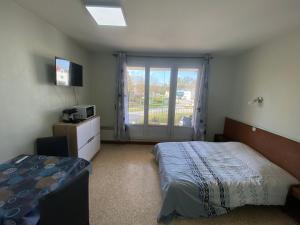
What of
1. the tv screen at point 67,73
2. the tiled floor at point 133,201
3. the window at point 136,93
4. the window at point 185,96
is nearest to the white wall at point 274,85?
the window at point 185,96

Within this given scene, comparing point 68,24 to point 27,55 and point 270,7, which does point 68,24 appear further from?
point 270,7

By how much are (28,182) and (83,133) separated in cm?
155

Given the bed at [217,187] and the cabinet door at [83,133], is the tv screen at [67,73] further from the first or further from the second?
the bed at [217,187]

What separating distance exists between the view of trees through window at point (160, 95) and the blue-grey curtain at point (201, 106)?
0.15m

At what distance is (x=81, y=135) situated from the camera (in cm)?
281

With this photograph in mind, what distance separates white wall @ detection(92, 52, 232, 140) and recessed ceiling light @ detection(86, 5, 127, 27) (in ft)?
6.52

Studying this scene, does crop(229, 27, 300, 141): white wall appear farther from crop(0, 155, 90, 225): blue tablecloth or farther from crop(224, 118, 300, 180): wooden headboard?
crop(0, 155, 90, 225): blue tablecloth

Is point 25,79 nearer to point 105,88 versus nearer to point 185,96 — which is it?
point 105,88

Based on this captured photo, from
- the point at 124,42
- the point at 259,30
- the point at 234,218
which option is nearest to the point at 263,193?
the point at 234,218

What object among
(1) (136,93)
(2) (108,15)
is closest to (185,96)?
(1) (136,93)

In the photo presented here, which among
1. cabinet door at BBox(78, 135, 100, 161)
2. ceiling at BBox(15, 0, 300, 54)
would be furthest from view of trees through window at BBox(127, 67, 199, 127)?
cabinet door at BBox(78, 135, 100, 161)

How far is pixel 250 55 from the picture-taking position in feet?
11.3

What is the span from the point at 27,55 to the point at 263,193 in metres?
3.47

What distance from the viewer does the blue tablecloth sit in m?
1.03
